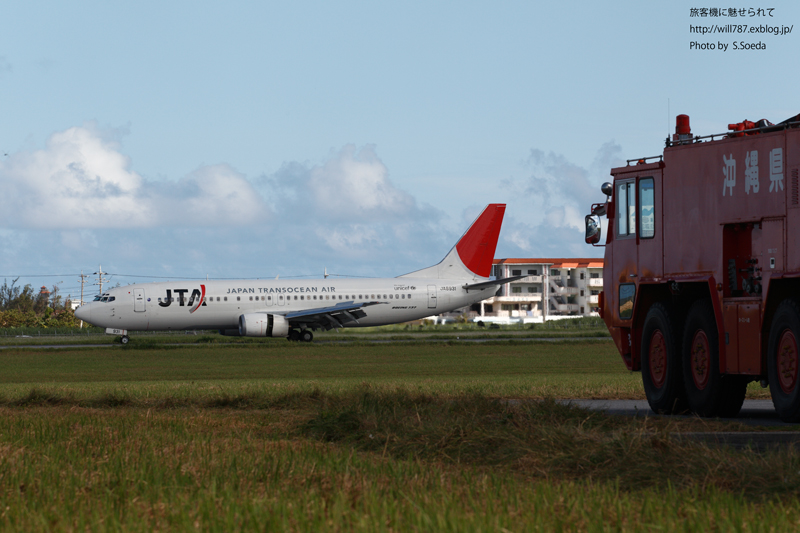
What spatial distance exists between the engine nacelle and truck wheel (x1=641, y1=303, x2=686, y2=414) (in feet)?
132

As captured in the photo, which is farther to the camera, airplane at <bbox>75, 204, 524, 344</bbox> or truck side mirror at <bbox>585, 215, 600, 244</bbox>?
airplane at <bbox>75, 204, 524, 344</bbox>

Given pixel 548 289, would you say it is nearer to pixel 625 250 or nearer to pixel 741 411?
pixel 625 250

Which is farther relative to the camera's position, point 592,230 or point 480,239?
point 480,239

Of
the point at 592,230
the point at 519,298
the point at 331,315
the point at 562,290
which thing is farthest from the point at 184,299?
the point at 562,290

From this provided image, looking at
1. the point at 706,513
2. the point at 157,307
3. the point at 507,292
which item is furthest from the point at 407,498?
the point at 507,292

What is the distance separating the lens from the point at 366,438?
11.1 metres

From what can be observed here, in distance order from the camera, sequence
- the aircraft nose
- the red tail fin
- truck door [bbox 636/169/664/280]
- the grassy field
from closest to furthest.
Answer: the grassy field
truck door [bbox 636/169/664/280]
the aircraft nose
the red tail fin

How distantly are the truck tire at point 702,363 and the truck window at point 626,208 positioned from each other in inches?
86.8

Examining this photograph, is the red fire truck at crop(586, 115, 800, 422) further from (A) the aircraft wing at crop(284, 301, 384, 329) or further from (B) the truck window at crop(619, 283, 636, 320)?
(A) the aircraft wing at crop(284, 301, 384, 329)

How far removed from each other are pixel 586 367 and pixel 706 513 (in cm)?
3008

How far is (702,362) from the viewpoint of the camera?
50.1ft

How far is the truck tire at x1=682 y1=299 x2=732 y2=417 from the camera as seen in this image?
14815mm

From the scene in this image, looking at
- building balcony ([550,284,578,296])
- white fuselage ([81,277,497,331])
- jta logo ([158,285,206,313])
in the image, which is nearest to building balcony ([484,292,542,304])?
building balcony ([550,284,578,296])

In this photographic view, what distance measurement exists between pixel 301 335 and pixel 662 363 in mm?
42289
